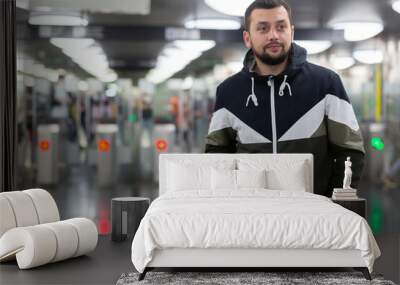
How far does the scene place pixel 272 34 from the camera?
24.4 ft

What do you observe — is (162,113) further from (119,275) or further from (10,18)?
(119,275)

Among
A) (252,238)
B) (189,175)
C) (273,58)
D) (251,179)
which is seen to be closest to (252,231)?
(252,238)

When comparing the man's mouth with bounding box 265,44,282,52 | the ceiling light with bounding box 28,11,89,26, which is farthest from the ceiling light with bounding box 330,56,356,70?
the ceiling light with bounding box 28,11,89,26

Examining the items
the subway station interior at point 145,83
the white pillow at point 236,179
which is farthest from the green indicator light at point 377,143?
the white pillow at point 236,179

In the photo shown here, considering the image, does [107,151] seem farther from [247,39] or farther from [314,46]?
[314,46]

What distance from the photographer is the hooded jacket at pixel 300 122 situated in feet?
24.1

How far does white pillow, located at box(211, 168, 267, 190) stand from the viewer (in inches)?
260

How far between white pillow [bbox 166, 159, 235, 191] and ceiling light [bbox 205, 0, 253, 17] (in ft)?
6.09

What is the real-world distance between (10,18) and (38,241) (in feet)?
10.7

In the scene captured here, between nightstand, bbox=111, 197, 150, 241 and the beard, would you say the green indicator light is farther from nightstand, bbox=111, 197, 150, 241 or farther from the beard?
nightstand, bbox=111, 197, 150, 241

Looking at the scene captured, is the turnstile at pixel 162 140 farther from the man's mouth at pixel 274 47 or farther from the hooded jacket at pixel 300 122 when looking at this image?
the man's mouth at pixel 274 47

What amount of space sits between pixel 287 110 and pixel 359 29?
1.40 metres

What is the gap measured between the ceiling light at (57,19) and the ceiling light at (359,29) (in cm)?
284

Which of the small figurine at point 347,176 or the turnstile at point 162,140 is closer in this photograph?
the small figurine at point 347,176
